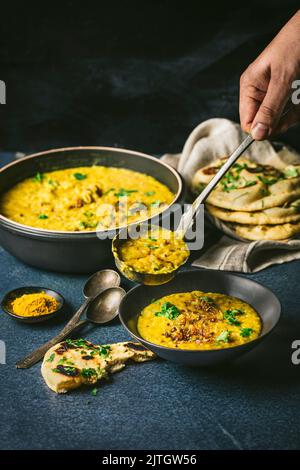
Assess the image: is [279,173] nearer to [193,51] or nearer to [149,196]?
[149,196]

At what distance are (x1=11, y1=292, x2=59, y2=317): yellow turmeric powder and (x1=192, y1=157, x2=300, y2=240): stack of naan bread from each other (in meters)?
1.24

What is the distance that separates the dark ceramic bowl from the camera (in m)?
2.72

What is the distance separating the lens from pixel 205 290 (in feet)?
10.8

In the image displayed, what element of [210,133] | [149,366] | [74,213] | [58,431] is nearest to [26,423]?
[58,431]

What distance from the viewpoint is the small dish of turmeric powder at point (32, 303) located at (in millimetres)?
3244

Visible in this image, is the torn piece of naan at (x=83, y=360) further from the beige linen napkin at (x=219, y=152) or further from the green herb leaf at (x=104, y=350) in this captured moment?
the beige linen napkin at (x=219, y=152)

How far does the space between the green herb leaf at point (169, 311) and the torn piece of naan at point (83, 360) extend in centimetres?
18

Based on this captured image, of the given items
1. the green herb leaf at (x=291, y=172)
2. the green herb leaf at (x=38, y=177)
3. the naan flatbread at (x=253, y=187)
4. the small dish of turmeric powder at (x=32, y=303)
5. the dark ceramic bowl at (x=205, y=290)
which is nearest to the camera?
the dark ceramic bowl at (x=205, y=290)

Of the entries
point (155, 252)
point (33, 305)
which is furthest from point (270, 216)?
point (33, 305)

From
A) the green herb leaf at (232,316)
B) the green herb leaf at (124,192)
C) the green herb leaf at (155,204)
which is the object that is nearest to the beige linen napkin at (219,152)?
the green herb leaf at (155,204)

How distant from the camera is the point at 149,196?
417 cm

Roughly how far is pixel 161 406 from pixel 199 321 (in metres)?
0.44

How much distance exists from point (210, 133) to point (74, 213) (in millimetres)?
1448

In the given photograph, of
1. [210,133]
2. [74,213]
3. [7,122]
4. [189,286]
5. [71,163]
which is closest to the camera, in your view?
[189,286]
